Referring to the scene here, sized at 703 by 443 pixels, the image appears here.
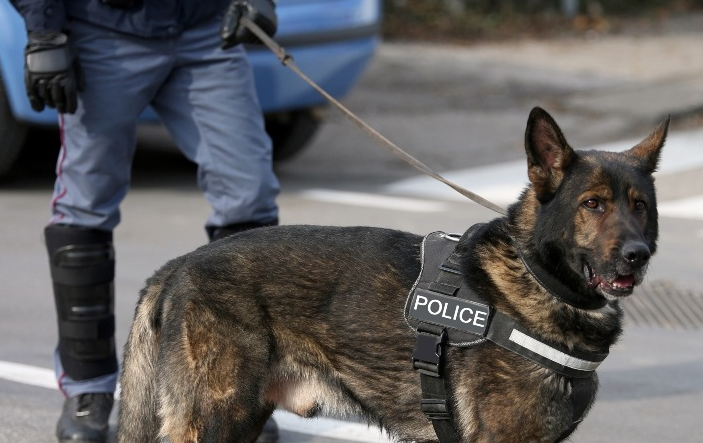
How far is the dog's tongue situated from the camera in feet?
10.0

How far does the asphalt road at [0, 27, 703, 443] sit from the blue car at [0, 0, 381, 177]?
54 cm

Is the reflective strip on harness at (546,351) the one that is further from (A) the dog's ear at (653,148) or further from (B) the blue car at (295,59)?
(B) the blue car at (295,59)

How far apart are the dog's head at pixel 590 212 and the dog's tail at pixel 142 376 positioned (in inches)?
43.9

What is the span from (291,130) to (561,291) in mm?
5197

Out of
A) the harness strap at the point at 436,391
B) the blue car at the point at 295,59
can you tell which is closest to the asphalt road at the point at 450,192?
the blue car at the point at 295,59

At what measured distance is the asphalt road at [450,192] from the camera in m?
4.76

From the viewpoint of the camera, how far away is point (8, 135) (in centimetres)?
→ 727

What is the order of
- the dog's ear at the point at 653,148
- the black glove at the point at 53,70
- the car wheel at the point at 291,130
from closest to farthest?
the dog's ear at the point at 653,148 → the black glove at the point at 53,70 → the car wheel at the point at 291,130

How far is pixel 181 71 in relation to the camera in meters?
4.25

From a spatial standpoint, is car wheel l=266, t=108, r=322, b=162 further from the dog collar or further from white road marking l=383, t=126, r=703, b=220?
the dog collar

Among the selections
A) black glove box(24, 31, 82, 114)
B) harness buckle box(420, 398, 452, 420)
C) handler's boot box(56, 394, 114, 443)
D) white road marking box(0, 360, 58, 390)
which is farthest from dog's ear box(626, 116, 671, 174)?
white road marking box(0, 360, 58, 390)

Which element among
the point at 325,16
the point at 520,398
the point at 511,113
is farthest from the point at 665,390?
the point at 511,113

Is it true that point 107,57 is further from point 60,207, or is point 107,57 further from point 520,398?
point 520,398

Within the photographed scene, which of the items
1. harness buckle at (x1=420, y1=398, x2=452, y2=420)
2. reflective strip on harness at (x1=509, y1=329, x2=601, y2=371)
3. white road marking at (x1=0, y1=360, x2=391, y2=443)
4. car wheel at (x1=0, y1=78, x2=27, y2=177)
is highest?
reflective strip on harness at (x1=509, y1=329, x2=601, y2=371)
